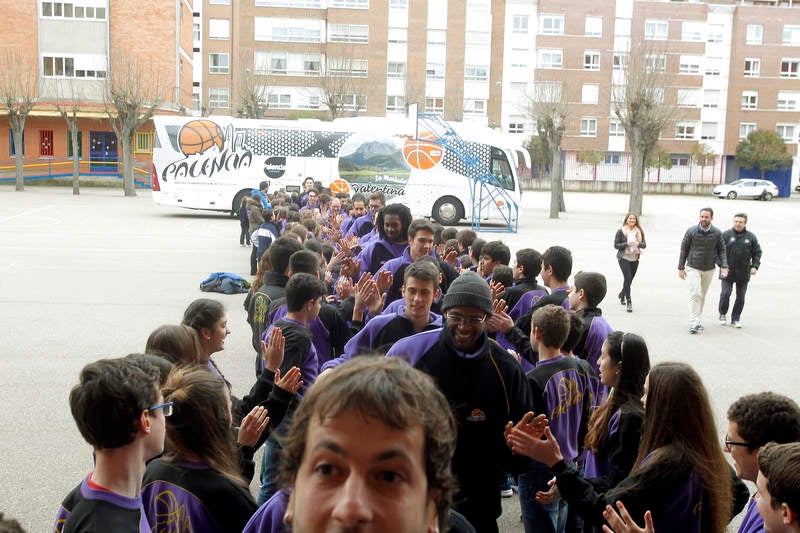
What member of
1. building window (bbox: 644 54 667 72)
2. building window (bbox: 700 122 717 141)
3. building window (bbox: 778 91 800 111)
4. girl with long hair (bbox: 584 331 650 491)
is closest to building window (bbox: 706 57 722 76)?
building window (bbox: 700 122 717 141)

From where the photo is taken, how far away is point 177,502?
289 cm

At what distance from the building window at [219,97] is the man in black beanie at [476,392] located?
74.5 metres

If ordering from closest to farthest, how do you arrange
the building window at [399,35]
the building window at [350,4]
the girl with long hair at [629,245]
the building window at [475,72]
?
the girl with long hair at [629,245] → the building window at [350,4] → the building window at [399,35] → the building window at [475,72]

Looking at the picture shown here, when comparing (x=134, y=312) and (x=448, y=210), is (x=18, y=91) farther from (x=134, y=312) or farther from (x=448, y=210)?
(x=134, y=312)

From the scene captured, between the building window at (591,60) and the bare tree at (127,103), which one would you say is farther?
the building window at (591,60)

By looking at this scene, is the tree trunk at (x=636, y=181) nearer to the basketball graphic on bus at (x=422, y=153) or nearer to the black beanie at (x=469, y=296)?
the basketball graphic on bus at (x=422, y=153)

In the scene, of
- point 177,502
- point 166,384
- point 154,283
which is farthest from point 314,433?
point 154,283

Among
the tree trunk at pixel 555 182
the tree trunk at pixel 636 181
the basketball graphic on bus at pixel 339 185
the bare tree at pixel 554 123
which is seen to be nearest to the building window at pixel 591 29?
the bare tree at pixel 554 123

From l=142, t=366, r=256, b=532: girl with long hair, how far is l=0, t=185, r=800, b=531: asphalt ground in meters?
2.69

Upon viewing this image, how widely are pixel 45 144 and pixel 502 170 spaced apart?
1303 inches

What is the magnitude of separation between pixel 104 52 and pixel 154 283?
40.2 metres

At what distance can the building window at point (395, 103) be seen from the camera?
225ft

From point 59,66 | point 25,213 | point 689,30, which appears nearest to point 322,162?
point 25,213

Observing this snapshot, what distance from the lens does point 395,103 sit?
6888cm
